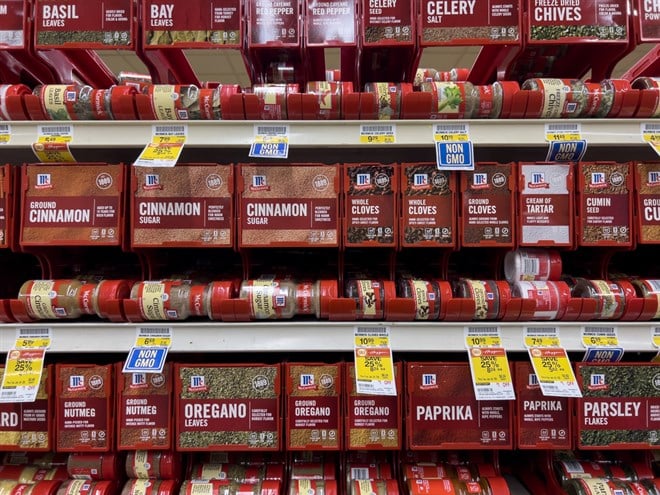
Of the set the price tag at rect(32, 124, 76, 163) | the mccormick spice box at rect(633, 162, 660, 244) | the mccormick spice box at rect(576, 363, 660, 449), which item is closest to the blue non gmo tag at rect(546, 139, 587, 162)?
the mccormick spice box at rect(633, 162, 660, 244)

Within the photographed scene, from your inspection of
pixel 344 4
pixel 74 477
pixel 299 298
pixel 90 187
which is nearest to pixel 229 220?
pixel 299 298

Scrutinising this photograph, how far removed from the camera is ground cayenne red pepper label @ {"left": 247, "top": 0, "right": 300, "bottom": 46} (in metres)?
1.06

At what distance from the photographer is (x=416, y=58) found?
114 cm

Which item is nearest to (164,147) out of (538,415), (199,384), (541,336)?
(199,384)

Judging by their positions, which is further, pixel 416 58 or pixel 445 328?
pixel 416 58

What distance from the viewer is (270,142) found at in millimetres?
1035

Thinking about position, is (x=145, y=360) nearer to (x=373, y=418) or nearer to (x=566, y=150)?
(x=373, y=418)

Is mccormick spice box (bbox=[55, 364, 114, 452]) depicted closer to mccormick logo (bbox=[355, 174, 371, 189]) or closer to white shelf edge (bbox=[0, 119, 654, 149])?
white shelf edge (bbox=[0, 119, 654, 149])

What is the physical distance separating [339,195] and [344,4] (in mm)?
493

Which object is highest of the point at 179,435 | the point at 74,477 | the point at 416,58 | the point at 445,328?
the point at 416,58

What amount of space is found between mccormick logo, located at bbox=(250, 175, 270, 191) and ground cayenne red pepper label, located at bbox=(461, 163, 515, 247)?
0.51 meters

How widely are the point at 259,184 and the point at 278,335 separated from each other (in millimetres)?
391

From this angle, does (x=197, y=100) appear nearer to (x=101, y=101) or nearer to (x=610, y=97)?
(x=101, y=101)

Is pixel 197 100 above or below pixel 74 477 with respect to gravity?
above
